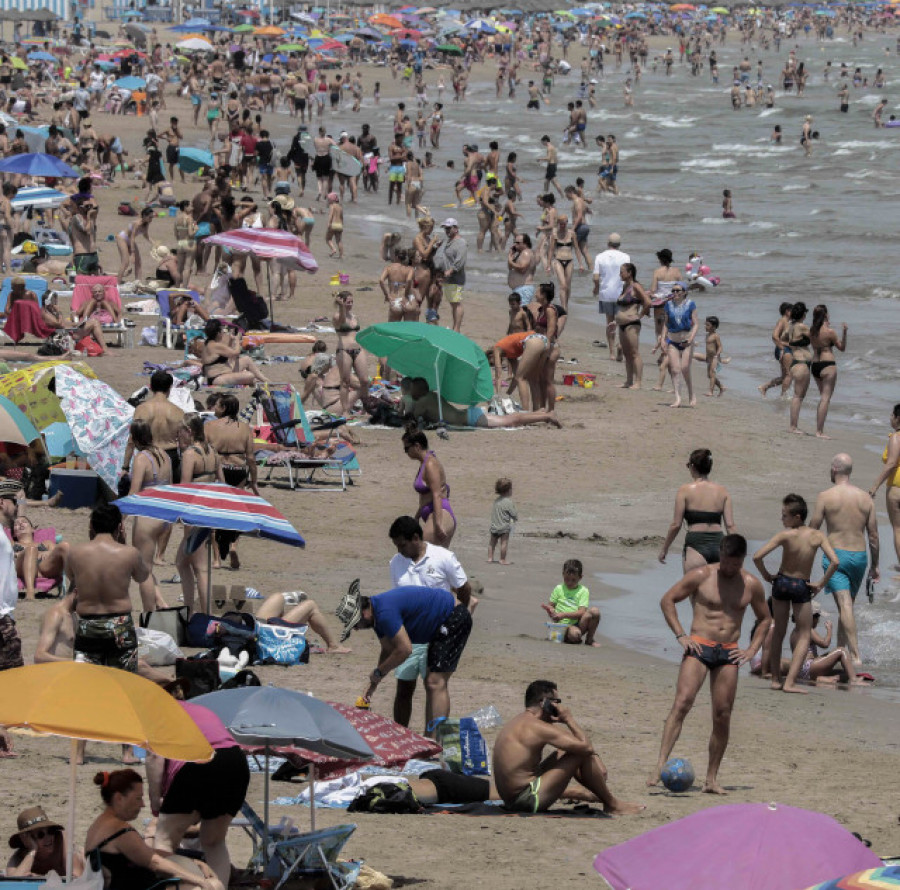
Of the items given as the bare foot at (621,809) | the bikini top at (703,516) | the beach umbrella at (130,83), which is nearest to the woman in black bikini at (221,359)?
the bikini top at (703,516)

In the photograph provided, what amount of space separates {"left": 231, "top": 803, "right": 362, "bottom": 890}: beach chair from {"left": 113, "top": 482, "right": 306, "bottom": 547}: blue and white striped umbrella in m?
2.74

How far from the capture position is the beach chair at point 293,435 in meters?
13.8

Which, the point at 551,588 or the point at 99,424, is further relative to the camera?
the point at 551,588

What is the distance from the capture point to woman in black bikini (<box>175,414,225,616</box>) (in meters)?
9.60

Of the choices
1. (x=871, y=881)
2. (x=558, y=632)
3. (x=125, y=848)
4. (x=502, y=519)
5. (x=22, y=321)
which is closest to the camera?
(x=871, y=881)

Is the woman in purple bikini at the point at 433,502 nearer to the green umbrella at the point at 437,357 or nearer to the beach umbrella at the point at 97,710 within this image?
the green umbrella at the point at 437,357

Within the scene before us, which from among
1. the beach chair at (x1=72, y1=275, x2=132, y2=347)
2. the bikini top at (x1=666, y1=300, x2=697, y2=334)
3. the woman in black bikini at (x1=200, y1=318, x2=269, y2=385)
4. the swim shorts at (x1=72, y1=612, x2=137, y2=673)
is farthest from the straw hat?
the beach chair at (x1=72, y1=275, x2=132, y2=347)

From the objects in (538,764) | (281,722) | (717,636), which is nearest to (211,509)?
(538,764)

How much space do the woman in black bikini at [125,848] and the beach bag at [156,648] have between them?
3.32m

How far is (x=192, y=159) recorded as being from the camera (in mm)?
29922

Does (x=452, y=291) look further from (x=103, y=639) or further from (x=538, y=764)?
(x=538, y=764)

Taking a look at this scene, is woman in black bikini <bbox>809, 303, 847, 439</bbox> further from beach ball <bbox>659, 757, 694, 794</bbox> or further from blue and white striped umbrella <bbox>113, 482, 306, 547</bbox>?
beach ball <bbox>659, 757, 694, 794</bbox>

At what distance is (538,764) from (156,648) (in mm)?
2450

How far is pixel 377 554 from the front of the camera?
12.1m
